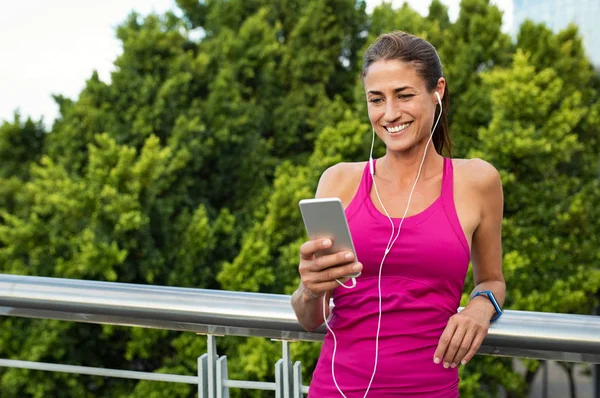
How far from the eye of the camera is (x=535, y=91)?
41.8ft

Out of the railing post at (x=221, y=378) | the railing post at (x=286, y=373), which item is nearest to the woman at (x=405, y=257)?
the railing post at (x=286, y=373)

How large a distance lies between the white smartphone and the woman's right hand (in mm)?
15

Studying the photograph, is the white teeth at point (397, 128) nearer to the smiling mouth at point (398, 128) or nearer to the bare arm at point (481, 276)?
the smiling mouth at point (398, 128)

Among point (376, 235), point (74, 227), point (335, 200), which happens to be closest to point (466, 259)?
point (376, 235)

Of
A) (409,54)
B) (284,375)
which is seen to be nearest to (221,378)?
(284,375)

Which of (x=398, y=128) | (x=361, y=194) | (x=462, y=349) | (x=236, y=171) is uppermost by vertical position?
(x=236, y=171)

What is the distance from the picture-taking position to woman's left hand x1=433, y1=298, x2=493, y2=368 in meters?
1.30

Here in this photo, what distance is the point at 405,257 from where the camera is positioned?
136cm

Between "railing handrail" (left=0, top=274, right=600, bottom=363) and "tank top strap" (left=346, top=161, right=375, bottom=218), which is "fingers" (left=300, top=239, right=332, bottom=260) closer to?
"tank top strap" (left=346, top=161, right=375, bottom=218)

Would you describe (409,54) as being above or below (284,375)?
above

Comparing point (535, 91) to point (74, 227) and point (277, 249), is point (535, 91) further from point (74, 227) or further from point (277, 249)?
point (74, 227)

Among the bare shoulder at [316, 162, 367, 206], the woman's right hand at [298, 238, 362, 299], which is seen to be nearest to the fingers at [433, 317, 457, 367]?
the woman's right hand at [298, 238, 362, 299]

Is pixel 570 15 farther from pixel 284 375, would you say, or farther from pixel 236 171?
pixel 284 375

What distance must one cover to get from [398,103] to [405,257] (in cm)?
32
